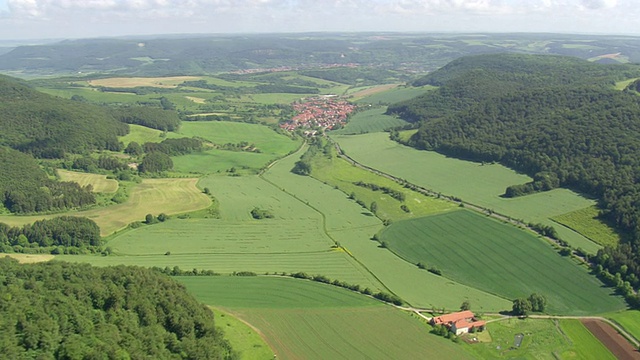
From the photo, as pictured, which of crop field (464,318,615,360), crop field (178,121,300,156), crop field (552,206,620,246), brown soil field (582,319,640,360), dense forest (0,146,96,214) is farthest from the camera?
crop field (178,121,300,156)

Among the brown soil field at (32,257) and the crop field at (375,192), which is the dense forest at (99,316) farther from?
the crop field at (375,192)

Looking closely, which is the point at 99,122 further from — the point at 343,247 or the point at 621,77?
the point at 621,77

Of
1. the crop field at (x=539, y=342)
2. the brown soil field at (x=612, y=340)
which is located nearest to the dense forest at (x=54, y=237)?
the crop field at (x=539, y=342)

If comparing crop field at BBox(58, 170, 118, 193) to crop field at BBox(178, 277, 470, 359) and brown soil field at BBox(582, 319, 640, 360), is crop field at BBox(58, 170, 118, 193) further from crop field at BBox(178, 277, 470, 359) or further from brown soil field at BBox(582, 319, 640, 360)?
brown soil field at BBox(582, 319, 640, 360)

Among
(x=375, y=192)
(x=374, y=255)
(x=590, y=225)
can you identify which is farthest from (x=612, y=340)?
(x=375, y=192)

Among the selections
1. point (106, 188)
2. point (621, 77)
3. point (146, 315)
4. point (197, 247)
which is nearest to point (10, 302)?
point (146, 315)

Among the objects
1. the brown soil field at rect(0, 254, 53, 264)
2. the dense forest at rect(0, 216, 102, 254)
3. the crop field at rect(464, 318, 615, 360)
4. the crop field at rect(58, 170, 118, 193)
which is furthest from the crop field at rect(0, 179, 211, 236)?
the crop field at rect(464, 318, 615, 360)
